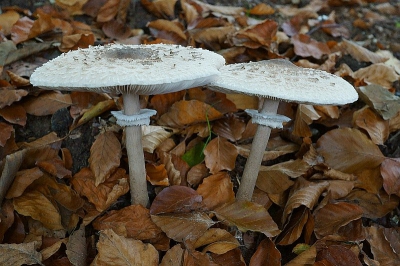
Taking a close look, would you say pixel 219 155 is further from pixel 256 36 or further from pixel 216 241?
pixel 256 36

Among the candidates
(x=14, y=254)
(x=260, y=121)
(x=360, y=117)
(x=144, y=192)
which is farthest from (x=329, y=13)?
(x=14, y=254)

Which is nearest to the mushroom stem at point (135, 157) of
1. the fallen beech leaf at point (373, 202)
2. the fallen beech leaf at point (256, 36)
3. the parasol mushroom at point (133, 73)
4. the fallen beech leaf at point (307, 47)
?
the parasol mushroom at point (133, 73)

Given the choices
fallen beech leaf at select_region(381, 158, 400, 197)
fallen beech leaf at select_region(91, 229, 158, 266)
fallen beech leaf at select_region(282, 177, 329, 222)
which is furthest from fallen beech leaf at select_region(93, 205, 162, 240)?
fallen beech leaf at select_region(381, 158, 400, 197)

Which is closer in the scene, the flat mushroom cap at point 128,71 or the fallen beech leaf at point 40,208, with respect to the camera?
the flat mushroom cap at point 128,71

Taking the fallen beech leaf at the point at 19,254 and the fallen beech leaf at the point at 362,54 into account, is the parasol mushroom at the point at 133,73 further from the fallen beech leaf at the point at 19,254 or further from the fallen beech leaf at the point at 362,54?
the fallen beech leaf at the point at 362,54

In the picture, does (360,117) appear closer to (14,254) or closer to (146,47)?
(146,47)

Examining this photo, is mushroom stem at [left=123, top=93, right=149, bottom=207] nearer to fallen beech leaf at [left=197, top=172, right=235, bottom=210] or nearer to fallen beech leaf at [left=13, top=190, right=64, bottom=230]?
fallen beech leaf at [left=197, top=172, right=235, bottom=210]
